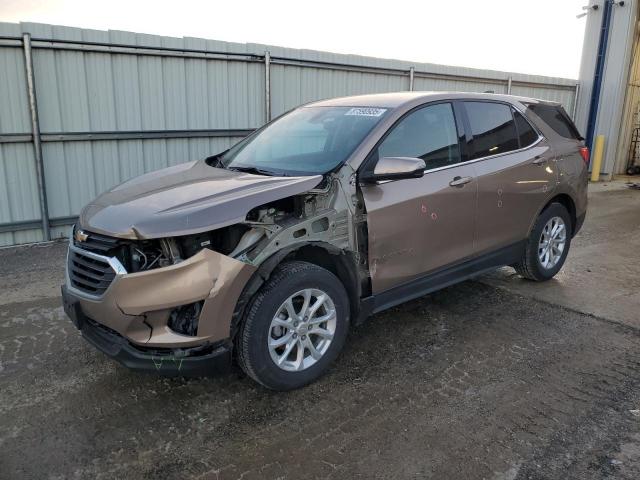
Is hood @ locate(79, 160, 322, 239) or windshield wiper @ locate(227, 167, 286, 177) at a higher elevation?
windshield wiper @ locate(227, 167, 286, 177)

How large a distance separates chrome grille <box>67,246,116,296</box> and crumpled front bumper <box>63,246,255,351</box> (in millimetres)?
75

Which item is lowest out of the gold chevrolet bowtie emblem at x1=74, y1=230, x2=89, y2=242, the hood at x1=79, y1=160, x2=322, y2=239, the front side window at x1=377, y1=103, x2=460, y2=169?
the gold chevrolet bowtie emblem at x1=74, y1=230, x2=89, y2=242

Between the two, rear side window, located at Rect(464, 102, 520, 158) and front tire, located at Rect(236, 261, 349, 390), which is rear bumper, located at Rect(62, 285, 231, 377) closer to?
front tire, located at Rect(236, 261, 349, 390)

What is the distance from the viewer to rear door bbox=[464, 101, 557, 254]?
4.28 m

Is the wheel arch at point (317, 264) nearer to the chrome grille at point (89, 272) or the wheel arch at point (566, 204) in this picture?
the chrome grille at point (89, 272)

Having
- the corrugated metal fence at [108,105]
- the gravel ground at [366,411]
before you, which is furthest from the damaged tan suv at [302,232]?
the corrugated metal fence at [108,105]

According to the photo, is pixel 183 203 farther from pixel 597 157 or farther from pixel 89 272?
pixel 597 157

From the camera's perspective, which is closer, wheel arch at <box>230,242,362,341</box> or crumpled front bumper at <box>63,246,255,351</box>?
crumpled front bumper at <box>63,246,255,351</box>

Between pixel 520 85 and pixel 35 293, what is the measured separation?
468 inches

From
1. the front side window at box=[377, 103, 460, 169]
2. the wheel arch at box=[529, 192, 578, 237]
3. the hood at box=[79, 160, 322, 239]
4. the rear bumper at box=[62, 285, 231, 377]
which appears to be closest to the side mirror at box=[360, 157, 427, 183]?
the front side window at box=[377, 103, 460, 169]

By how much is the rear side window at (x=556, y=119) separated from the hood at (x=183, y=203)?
291 centimetres

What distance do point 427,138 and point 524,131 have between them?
140 centimetres

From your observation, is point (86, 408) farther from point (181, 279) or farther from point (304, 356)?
point (304, 356)

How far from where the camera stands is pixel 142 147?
7508mm
